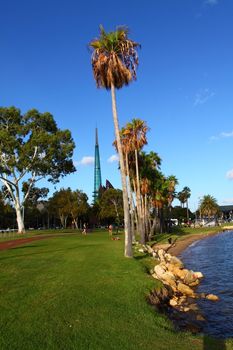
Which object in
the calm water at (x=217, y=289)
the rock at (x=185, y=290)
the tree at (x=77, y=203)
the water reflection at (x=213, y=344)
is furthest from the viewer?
the tree at (x=77, y=203)

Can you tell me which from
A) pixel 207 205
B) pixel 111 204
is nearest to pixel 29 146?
pixel 111 204

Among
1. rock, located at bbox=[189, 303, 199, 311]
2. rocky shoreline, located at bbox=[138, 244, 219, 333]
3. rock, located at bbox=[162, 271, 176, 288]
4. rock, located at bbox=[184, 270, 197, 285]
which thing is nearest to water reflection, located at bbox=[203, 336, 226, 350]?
rocky shoreline, located at bbox=[138, 244, 219, 333]

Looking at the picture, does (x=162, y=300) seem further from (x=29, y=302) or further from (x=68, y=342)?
(x=68, y=342)

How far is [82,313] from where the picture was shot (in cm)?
1175

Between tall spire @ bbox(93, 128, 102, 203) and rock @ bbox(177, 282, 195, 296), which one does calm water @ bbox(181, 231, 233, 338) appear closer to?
rock @ bbox(177, 282, 195, 296)

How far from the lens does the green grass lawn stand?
951 centimetres

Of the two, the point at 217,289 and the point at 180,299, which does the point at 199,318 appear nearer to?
the point at 180,299

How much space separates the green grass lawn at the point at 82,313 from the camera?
31.2 ft

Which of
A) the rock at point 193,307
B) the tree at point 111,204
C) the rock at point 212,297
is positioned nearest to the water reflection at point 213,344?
the rock at point 193,307

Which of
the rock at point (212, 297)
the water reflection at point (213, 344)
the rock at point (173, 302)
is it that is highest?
the water reflection at point (213, 344)

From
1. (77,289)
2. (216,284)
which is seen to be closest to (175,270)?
(216,284)

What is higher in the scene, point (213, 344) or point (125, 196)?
point (125, 196)

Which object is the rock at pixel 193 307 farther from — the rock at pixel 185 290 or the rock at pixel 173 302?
the rock at pixel 185 290

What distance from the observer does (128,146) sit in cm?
4494
